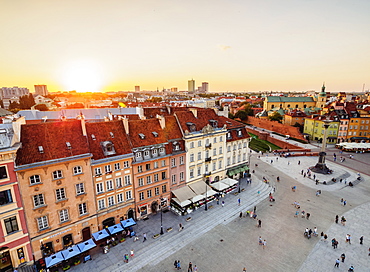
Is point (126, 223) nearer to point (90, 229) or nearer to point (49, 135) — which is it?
point (90, 229)

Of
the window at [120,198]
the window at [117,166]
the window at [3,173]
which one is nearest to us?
the window at [3,173]

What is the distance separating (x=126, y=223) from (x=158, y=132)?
1537 cm

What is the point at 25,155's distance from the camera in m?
22.9

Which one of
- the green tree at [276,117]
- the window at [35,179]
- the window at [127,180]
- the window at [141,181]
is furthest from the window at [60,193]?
the green tree at [276,117]

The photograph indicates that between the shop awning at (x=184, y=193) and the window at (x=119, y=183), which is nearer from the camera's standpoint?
the window at (x=119, y=183)

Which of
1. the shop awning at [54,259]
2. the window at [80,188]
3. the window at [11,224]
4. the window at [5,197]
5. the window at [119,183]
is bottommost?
the shop awning at [54,259]

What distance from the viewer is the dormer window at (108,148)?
28.8 meters

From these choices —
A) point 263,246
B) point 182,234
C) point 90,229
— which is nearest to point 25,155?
point 90,229

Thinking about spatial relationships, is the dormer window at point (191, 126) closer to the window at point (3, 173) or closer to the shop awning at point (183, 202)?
the shop awning at point (183, 202)

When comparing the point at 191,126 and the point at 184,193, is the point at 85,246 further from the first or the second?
the point at 191,126

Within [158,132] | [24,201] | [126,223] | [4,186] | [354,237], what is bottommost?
[354,237]

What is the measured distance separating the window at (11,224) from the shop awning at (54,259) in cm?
494

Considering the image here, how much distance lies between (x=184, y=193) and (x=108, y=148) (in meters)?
15.8

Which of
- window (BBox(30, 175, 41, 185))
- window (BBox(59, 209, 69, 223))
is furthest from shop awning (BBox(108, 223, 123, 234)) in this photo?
window (BBox(30, 175, 41, 185))
